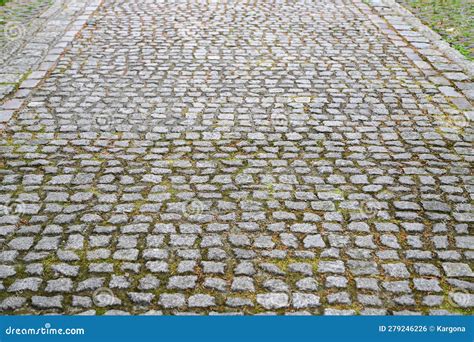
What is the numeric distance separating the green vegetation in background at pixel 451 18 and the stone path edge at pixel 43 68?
20.2 feet

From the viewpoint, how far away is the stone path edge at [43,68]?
6.41 m

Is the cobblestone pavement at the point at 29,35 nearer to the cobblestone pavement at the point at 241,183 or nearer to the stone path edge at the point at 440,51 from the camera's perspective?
the cobblestone pavement at the point at 241,183

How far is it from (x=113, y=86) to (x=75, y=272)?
3.75 meters

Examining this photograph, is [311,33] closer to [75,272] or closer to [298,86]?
[298,86]

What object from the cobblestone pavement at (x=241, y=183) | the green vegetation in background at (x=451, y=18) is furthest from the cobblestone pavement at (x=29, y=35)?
the green vegetation in background at (x=451, y=18)

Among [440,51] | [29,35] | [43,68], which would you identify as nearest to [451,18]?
[440,51]

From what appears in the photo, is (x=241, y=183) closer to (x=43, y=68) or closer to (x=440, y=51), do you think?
(x=43, y=68)

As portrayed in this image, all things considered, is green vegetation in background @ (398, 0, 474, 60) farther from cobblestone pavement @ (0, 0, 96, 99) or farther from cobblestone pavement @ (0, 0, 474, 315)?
cobblestone pavement @ (0, 0, 96, 99)

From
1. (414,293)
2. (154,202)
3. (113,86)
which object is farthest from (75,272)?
(113,86)

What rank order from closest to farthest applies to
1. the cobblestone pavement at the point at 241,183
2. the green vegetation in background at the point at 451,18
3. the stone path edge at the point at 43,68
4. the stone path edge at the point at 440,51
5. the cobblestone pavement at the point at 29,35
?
the cobblestone pavement at the point at 241,183
the stone path edge at the point at 43,68
the stone path edge at the point at 440,51
the cobblestone pavement at the point at 29,35
the green vegetation in background at the point at 451,18

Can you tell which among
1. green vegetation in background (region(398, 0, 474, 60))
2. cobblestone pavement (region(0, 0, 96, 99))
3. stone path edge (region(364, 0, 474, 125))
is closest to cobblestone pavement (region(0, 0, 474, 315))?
stone path edge (region(364, 0, 474, 125))

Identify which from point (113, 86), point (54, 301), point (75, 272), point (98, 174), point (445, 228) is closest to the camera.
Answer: point (54, 301)

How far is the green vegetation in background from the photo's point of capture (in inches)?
346

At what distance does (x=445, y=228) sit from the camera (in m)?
4.40
